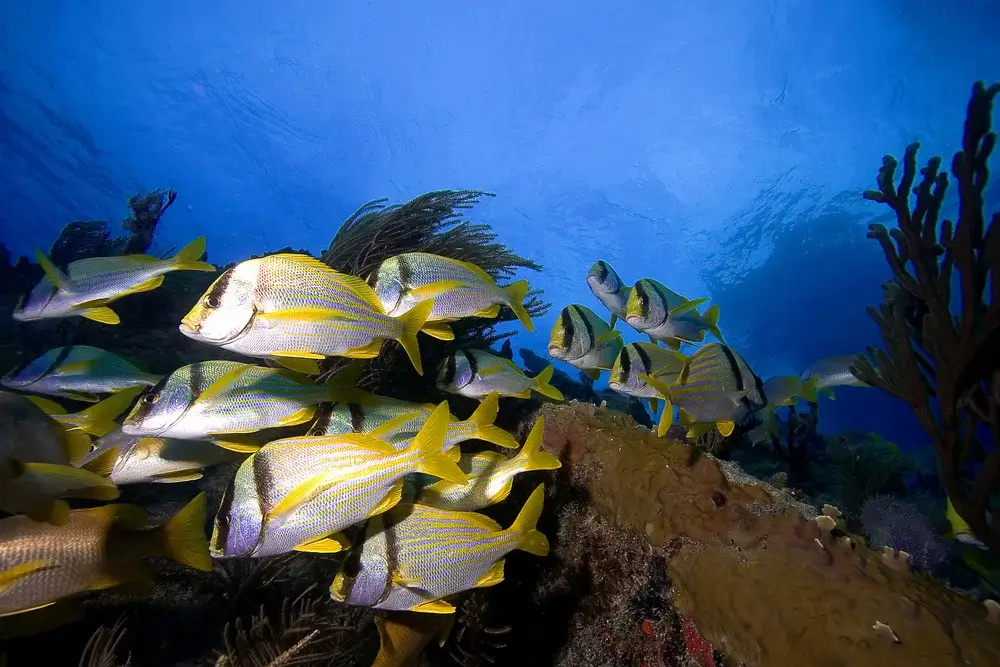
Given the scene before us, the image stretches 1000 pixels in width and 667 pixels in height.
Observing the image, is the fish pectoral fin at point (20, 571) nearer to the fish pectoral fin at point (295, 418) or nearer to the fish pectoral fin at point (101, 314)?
the fish pectoral fin at point (295, 418)

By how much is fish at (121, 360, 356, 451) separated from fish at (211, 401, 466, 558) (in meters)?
0.32

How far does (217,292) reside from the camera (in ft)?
5.43

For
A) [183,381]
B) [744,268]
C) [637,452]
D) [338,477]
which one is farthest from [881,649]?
[744,268]

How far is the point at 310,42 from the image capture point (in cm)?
4197

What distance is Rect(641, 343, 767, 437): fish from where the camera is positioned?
99.6 inches

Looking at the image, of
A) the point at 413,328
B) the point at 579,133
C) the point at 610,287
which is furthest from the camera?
the point at 579,133

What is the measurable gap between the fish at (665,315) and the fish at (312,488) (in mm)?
2316

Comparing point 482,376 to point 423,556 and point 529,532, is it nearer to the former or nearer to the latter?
point 529,532

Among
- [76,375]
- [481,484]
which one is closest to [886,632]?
[481,484]

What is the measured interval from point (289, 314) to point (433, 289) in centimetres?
83

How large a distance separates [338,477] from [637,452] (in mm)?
2050

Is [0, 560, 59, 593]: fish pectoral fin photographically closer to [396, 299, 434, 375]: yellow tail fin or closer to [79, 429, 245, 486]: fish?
[79, 429, 245, 486]: fish

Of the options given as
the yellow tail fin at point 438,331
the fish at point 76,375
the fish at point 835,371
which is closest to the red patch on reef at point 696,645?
the yellow tail fin at point 438,331

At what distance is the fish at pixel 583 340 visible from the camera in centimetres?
339
